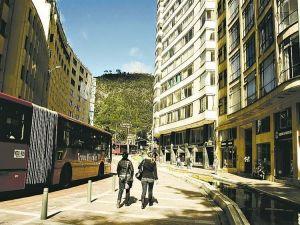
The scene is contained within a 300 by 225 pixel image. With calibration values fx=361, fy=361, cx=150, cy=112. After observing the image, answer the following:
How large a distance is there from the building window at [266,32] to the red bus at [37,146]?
585 inches

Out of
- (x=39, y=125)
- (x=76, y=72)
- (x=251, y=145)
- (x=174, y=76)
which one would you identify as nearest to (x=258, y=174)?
(x=251, y=145)

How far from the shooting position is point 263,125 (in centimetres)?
2884

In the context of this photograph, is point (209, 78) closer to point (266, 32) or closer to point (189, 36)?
point (189, 36)

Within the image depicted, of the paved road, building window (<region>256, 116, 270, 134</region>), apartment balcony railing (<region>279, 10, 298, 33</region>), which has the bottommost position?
the paved road

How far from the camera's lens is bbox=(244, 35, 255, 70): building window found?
30.6m

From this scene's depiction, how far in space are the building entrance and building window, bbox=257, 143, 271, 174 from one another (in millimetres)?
2023

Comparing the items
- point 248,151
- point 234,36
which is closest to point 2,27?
point 234,36

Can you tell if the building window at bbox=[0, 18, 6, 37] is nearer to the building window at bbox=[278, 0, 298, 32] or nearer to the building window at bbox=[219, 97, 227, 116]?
the building window at bbox=[278, 0, 298, 32]

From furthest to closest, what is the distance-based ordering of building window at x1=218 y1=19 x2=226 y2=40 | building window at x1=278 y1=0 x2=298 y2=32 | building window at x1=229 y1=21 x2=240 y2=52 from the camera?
building window at x1=218 y1=19 x2=226 y2=40 → building window at x1=229 y1=21 x2=240 y2=52 → building window at x1=278 y1=0 x2=298 y2=32


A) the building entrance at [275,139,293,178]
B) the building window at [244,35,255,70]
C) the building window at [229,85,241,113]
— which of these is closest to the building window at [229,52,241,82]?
the building window at [229,85,241,113]

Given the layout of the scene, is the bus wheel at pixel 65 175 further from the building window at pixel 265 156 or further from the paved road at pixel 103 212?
the building window at pixel 265 156

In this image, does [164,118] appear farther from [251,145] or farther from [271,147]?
[271,147]

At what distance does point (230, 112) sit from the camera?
121 ft

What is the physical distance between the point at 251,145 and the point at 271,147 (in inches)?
264
